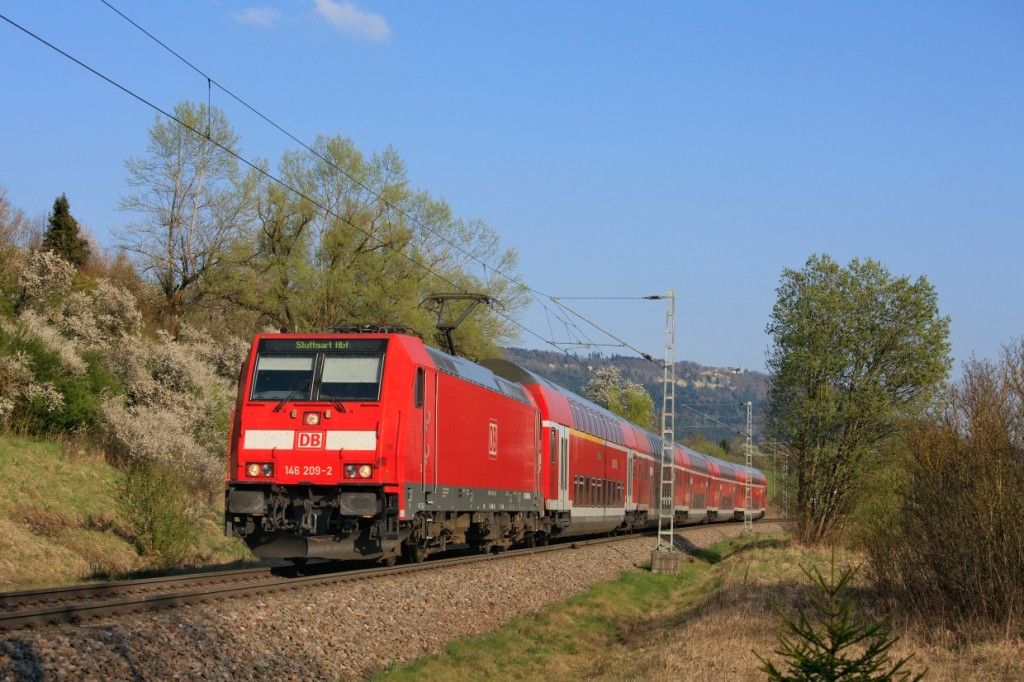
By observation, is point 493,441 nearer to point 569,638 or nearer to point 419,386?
point 419,386

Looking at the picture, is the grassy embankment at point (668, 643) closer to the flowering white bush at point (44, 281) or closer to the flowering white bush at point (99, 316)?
the flowering white bush at point (99, 316)

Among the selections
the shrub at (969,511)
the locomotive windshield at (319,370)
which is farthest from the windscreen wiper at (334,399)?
the shrub at (969,511)

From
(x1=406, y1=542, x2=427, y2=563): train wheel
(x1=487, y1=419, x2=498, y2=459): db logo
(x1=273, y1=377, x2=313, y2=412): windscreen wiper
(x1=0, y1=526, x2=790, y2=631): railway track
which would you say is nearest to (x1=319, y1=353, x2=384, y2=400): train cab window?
(x1=273, y1=377, x2=313, y2=412): windscreen wiper

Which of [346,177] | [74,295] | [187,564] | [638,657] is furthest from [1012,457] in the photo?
[346,177]

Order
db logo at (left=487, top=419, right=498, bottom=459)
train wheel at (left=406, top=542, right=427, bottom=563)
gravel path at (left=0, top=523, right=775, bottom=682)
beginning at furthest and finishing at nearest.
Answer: db logo at (left=487, top=419, right=498, bottom=459) < train wheel at (left=406, top=542, right=427, bottom=563) < gravel path at (left=0, top=523, right=775, bottom=682)

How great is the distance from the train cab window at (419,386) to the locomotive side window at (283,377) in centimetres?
165

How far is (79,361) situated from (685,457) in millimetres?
27744

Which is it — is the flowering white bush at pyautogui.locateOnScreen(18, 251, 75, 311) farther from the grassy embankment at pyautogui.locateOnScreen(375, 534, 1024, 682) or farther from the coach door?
the grassy embankment at pyautogui.locateOnScreen(375, 534, 1024, 682)

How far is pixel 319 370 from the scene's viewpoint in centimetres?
1664

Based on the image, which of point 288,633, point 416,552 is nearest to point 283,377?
point 416,552

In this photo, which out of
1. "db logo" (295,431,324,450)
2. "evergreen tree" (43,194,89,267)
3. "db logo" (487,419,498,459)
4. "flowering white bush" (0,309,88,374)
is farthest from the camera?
"evergreen tree" (43,194,89,267)

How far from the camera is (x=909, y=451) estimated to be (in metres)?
17.1

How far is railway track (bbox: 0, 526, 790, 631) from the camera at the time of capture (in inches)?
402

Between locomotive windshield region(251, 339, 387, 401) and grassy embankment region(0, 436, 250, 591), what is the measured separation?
4.20 metres
